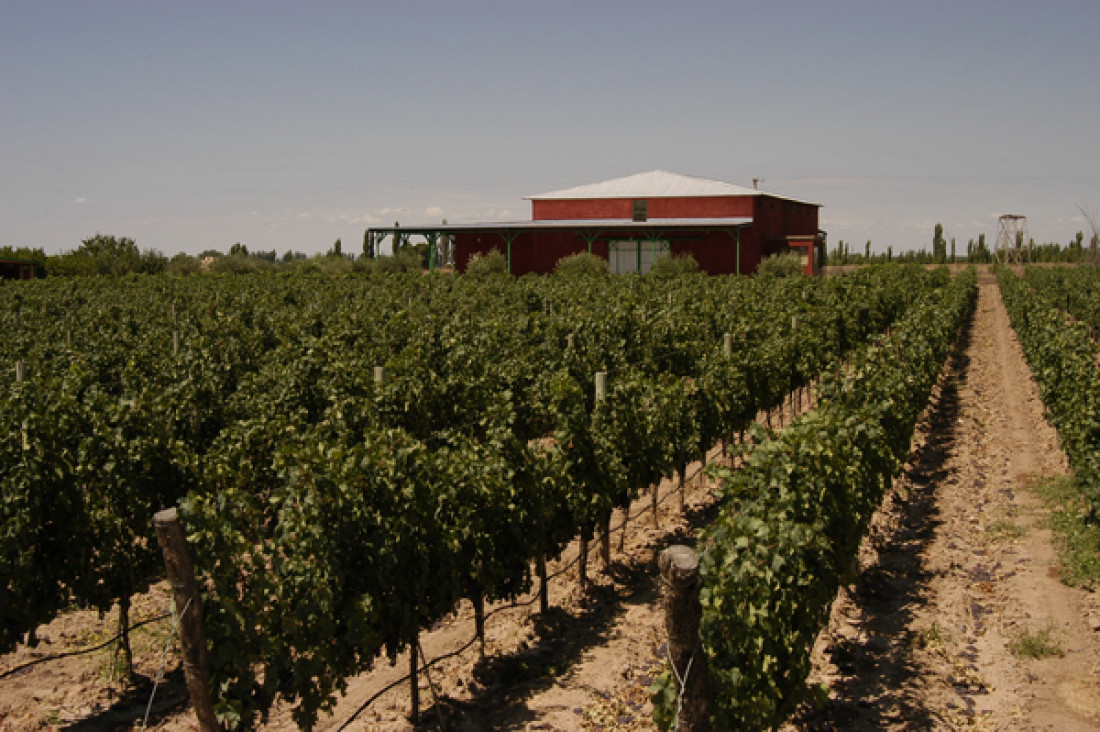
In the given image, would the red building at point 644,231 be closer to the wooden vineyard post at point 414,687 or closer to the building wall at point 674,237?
the building wall at point 674,237

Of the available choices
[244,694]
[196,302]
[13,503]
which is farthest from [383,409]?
[196,302]

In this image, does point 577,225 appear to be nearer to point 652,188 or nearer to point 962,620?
point 652,188

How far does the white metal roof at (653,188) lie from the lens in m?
41.3

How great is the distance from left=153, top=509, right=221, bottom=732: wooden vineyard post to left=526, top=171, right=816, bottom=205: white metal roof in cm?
3807

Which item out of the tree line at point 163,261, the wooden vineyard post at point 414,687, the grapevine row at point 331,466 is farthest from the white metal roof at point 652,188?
the wooden vineyard post at point 414,687

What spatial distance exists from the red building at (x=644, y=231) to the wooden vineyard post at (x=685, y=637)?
112 ft

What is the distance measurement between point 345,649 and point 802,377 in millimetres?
9922

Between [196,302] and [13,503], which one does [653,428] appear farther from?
[196,302]

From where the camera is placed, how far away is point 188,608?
3875mm

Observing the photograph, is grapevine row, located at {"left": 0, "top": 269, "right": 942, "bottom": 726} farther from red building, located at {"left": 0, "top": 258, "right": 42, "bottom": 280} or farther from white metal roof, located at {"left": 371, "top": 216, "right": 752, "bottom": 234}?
red building, located at {"left": 0, "top": 258, "right": 42, "bottom": 280}

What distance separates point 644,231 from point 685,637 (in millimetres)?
36487

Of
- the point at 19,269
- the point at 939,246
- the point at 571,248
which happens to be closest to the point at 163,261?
the point at 19,269

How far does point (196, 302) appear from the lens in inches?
821

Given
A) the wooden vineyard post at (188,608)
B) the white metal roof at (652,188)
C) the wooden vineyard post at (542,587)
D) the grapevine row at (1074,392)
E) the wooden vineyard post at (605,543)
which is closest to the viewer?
the wooden vineyard post at (188,608)
